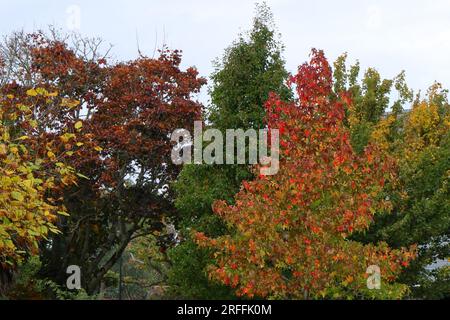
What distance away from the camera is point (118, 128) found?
82.4ft

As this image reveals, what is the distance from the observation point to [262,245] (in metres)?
15.2

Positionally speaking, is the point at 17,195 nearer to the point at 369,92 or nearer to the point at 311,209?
the point at 311,209

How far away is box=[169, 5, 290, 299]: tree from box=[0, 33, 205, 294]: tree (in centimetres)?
357

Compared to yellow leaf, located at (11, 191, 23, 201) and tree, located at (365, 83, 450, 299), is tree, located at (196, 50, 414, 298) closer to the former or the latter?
yellow leaf, located at (11, 191, 23, 201)

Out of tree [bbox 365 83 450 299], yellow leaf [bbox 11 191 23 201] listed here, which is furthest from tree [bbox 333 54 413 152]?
yellow leaf [bbox 11 191 23 201]

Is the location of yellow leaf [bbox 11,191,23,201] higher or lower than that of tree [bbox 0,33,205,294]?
lower

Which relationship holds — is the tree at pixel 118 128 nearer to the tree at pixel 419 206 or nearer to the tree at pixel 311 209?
the tree at pixel 419 206

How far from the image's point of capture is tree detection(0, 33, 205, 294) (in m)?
25.4

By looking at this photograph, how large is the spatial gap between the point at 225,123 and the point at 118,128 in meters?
5.31

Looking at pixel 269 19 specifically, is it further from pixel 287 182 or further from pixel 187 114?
pixel 287 182

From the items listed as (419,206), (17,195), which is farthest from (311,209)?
(419,206)

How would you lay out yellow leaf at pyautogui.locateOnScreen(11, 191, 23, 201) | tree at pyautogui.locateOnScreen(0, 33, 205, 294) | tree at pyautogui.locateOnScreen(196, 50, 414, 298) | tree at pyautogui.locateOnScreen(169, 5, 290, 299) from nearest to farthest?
yellow leaf at pyautogui.locateOnScreen(11, 191, 23, 201), tree at pyautogui.locateOnScreen(196, 50, 414, 298), tree at pyautogui.locateOnScreen(169, 5, 290, 299), tree at pyautogui.locateOnScreen(0, 33, 205, 294)
